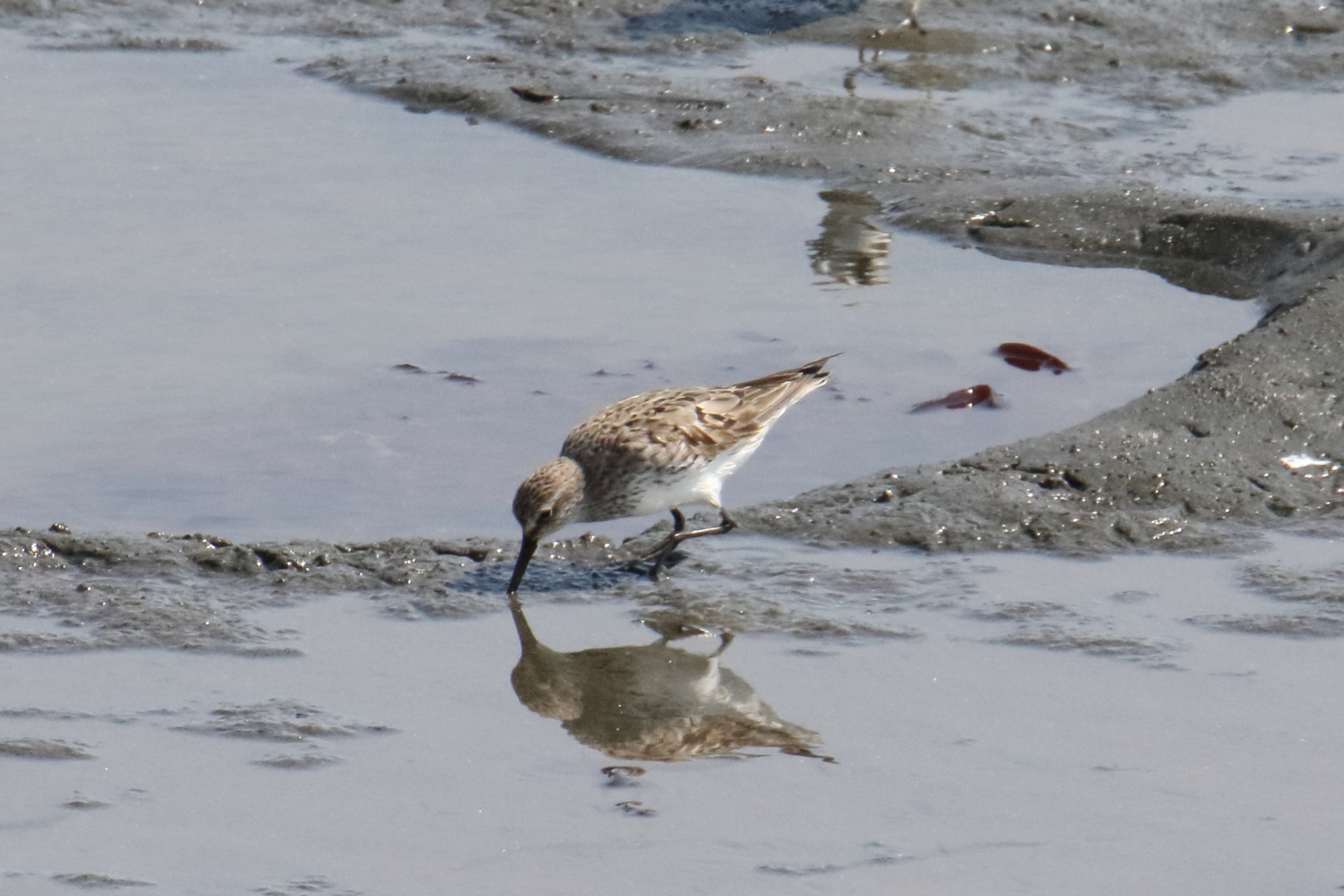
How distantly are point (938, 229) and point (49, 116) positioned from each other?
499cm

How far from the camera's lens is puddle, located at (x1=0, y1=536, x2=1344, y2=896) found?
161 inches

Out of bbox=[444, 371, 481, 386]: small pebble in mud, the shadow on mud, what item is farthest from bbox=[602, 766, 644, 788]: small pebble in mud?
the shadow on mud

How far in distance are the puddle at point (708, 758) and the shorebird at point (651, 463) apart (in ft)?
1.01

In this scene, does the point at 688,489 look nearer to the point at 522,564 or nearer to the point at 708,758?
the point at 522,564

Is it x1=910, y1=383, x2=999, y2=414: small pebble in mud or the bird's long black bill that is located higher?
x1=910, y1=383, x2=999, y2=414: small pebble in mud

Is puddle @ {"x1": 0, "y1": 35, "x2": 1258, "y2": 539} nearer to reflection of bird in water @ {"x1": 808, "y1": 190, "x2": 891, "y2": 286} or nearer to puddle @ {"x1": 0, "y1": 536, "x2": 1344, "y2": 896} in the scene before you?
reflection of bird in water @ {"x1": 808, "y1": 190, "x2": 891, "y2": 286}

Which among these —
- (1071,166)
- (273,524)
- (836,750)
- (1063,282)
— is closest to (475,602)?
(273,524)

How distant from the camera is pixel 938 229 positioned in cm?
941

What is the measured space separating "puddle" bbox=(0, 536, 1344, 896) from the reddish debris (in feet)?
6.86

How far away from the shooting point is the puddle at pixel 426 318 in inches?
262

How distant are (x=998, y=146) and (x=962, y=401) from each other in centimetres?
377

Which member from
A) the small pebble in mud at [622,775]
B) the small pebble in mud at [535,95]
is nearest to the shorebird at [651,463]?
the small pebble in mud at [622,775]

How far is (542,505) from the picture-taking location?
5.62 metres

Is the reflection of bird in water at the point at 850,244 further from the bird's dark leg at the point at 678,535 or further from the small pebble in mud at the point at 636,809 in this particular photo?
the small pebble in mud at the point at 636,809
